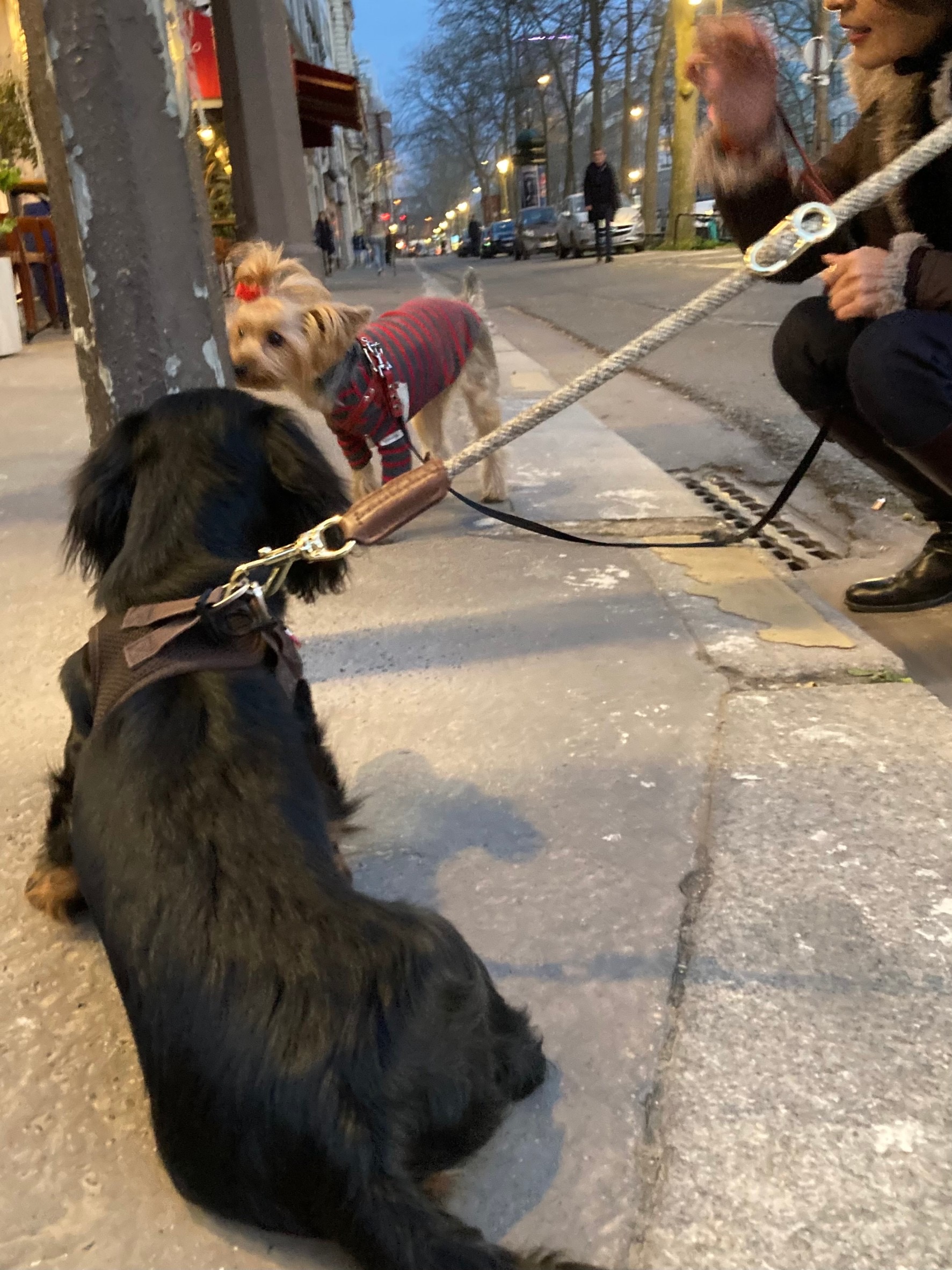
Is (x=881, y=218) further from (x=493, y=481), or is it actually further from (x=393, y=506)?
(x=393, y=506)

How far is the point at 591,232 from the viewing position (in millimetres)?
28031

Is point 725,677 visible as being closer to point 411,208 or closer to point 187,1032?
point 187,1032

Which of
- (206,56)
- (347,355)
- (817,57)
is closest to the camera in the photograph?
(347,355)

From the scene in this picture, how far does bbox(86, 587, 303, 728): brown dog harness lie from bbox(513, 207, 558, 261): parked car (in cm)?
3622

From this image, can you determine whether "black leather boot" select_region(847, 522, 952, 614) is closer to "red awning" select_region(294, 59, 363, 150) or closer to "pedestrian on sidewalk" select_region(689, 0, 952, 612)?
"pedestrian on sidewalk" select_region(689, 0, 952, 612)

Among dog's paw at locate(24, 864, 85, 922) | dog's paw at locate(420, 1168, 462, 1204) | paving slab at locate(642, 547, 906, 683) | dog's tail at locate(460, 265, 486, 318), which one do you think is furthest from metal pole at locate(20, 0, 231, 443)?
dog's tail at locate(460, 265, 486, 318)

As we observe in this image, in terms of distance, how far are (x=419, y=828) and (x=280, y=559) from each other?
2.22ft

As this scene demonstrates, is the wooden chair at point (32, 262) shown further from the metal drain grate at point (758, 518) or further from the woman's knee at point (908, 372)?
the woman's knee at point (908, 372)

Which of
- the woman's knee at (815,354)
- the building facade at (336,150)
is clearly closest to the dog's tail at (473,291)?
the woman's knee at (815,354)

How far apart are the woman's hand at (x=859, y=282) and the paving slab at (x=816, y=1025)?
3.44ft

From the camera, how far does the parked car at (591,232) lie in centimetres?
2752

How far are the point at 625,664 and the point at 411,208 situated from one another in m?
126

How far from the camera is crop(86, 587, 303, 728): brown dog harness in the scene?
1.32 m

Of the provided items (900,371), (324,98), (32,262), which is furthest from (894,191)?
(324,98)
